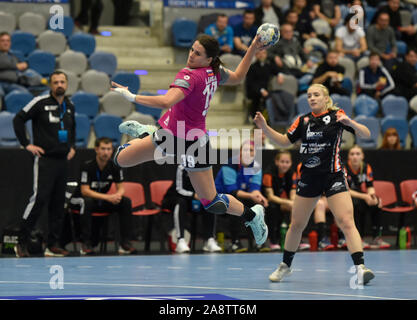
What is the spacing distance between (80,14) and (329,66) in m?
5.62

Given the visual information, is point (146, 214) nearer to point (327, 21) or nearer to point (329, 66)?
point (329, 66)

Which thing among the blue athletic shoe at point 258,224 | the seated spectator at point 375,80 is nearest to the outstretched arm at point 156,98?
the blue athletic shoe at point 258,224

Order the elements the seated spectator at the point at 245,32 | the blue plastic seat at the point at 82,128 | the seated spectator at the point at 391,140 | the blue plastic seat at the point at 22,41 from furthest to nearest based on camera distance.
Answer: the seated spectator at the point at 245,32, the blue plastic seat at the point at 22,41, the seated spectator at the point at 391,140, the blue plastic seat at the point at 82,128

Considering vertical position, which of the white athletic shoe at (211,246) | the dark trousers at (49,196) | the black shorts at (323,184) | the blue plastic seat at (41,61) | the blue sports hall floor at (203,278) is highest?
the blue plastic seat at (41,61)

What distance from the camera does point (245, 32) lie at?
18.0 m

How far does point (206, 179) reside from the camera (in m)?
8.27

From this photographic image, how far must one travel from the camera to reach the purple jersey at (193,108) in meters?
7.93

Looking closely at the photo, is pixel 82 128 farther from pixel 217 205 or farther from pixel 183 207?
pixel 217 205

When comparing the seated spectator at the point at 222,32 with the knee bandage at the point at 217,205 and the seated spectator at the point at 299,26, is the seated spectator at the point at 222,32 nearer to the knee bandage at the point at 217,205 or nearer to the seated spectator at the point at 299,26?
the seated spectator at the point at 299,26

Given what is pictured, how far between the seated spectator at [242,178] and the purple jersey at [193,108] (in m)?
5.05

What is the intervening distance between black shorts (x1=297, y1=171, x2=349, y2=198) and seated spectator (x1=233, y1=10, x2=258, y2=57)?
899cm

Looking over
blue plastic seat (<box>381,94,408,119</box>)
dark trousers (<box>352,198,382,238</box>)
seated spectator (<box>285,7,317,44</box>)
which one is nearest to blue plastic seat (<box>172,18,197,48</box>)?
seated spectator (<box>285,7,317,44</box>)

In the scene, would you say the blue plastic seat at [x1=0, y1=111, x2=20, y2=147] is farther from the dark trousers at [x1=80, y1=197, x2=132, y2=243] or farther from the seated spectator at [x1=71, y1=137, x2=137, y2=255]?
the dark trousers at [x1=80, y1=197, x2=132, y2=243]

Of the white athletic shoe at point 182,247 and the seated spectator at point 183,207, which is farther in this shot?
the seated spectator at point 183,207
